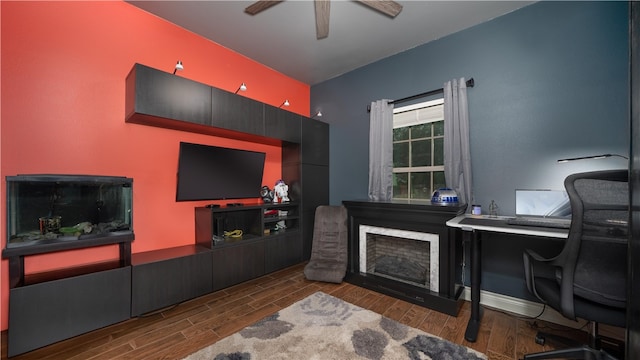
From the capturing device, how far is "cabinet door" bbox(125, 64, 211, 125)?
2.06 m

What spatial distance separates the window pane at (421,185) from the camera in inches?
119

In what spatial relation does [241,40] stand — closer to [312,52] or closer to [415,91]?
[312,52]

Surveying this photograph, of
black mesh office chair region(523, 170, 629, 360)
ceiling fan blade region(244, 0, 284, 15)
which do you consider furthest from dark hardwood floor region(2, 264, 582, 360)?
ceiling fan blade region(244, 0, 284, 15)

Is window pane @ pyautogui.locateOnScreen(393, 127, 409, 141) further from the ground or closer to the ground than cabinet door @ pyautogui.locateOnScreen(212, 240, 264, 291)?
further from the ground

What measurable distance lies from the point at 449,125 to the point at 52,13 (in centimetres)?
377

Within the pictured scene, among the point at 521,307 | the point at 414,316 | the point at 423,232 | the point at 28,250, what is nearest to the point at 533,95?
the point at 423,232

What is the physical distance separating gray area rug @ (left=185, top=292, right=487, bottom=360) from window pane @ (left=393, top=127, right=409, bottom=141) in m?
2.18

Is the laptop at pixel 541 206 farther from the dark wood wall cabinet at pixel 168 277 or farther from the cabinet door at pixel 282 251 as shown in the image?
the dark wood wall cabinet at pixel 168 277

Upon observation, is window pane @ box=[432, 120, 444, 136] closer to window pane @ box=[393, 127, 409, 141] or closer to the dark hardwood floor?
window pane @ box=[393, 127, 409, 141]

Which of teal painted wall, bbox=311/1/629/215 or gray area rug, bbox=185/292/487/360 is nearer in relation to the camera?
gray area rug, bbox=185/292/487/360

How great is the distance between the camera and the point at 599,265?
1293 millimetres

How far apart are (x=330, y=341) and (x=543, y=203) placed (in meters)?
2.17

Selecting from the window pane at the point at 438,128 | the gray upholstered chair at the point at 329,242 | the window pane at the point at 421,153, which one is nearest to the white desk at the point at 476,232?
the window pane at the point at 421,153

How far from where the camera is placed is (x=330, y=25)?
261 cm
